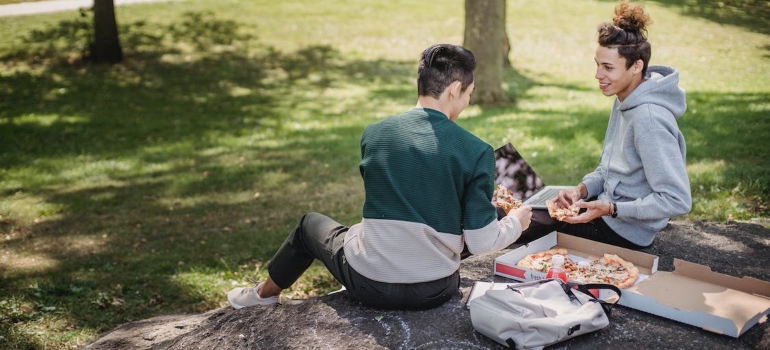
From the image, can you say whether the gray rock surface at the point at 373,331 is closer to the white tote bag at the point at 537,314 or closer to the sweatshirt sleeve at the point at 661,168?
the white tote bag at the point at 537,314

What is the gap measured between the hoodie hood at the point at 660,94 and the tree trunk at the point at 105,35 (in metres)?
11.7

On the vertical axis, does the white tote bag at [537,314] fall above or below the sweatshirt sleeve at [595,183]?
below

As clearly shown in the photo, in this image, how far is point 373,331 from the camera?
3.79m

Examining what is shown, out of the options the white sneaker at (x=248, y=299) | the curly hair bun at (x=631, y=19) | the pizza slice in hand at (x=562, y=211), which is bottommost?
the white sneaker at (x=248, y=299)

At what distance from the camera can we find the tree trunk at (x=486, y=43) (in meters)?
11.2

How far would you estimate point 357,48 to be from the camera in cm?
1667

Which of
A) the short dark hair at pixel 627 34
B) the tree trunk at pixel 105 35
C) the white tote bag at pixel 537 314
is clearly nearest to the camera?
the white tote bag at pixel 537 314

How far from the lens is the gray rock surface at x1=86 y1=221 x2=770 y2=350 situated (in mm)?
3652

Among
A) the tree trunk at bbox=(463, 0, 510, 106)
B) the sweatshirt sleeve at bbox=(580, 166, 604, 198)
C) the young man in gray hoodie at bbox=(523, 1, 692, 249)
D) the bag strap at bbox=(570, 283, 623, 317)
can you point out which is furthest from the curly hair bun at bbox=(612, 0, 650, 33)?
the tree trunk at bbox=(463, 0, 510, 106)

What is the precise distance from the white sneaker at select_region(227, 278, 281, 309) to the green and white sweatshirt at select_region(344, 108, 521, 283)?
0.94 meters

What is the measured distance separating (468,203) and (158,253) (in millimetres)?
3814

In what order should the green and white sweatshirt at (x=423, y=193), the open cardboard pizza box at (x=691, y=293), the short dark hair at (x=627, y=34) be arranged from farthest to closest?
the short dark hair at (x=627, y=34), the open cardboard pizza box at (x=691, y=293), the green and white sweatshirt at (x=423, y=193)

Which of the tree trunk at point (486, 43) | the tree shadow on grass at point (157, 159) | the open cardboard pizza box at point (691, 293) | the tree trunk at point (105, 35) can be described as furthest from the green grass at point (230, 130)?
the open cardboard pizza box at point (691, 293)

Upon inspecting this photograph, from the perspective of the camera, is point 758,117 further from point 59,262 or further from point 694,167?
point 59,262
